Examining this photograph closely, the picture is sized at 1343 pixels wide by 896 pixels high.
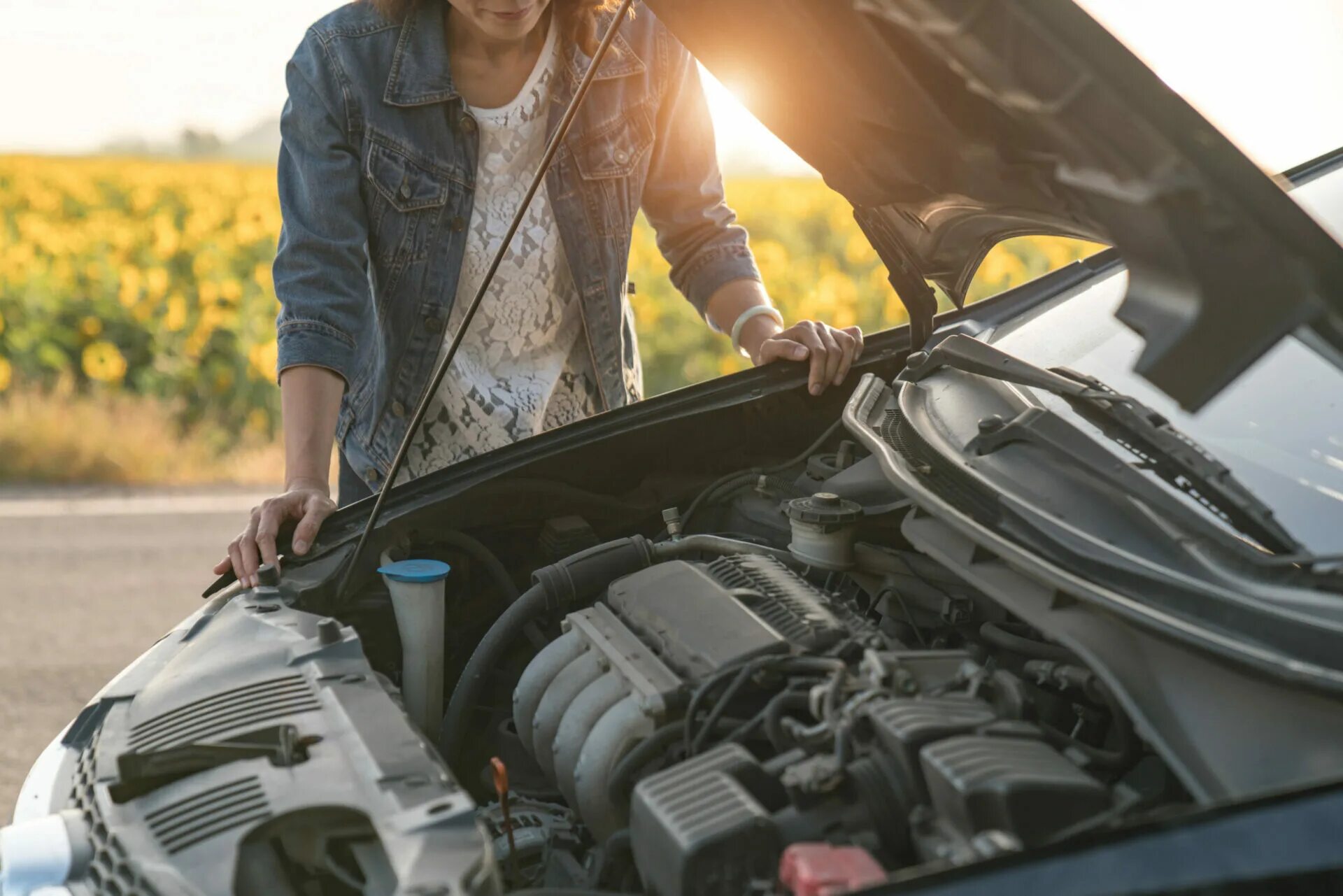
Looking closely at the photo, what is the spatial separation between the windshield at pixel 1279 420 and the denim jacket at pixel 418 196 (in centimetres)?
108

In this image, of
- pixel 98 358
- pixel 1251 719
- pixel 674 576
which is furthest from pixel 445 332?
pixel 98 358

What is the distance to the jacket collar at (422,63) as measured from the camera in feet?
7.70

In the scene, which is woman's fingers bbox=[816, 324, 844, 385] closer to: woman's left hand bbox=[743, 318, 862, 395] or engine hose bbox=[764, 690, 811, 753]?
woman's left hand bbox=[743, 318, 862, 395]

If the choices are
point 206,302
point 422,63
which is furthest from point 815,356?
point 206,302

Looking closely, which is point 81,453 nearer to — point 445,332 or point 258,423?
point 258,423

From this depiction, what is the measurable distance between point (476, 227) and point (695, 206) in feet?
1.76

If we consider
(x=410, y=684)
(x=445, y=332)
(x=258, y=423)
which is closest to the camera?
(x=410, y=684)

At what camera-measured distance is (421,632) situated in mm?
1822

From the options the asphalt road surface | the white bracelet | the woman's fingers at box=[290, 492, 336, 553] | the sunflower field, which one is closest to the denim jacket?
the white bracelet

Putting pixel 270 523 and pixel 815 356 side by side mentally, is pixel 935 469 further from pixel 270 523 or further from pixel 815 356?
pixel 270 523

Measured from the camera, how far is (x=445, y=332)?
8.17 feet

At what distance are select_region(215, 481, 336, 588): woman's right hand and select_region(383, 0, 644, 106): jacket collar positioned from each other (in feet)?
2.59

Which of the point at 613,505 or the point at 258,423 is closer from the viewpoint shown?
the point at 613,505

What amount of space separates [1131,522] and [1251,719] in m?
0.28
